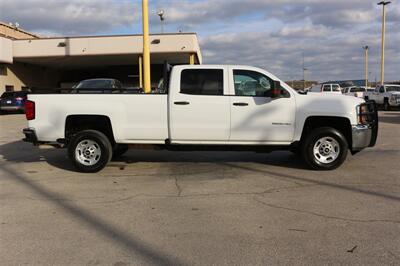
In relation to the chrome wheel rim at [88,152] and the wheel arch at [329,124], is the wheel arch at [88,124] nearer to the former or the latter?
the chrome wheel rim at [88,152]

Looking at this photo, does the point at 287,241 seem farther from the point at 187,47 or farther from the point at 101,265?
the point at 187,47

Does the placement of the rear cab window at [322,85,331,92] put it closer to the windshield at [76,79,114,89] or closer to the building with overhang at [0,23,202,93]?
the building with overhang at [0,23,202,93]

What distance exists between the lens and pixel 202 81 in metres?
8.66

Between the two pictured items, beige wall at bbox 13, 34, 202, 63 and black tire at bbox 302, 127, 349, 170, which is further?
beige wall at bbox 13, 34, 202, 63

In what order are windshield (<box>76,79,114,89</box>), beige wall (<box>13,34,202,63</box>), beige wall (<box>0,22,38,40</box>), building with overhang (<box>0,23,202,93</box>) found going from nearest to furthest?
windshield (<box>76,79,114,89</box>), beige wall (<box>13,34,202,63</box>), building with overhang (<box>0,23,202,93</box>), beige wall (<box>0,22,38,40</box>)

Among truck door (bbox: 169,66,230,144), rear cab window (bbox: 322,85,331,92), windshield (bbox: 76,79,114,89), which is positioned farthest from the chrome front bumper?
rear cab window (bbox: 322,85,331,92)

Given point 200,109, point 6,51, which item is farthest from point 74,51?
point 200,109

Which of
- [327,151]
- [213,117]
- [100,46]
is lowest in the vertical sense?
[327,151]

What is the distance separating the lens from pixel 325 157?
28.6 ft

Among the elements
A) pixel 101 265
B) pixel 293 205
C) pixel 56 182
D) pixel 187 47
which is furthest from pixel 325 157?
pixel 187 47

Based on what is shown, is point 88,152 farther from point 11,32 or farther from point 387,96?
point 11,32

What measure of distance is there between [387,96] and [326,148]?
85.1 ft

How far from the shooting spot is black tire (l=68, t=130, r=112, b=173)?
865cm

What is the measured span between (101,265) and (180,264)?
2.45 ft
